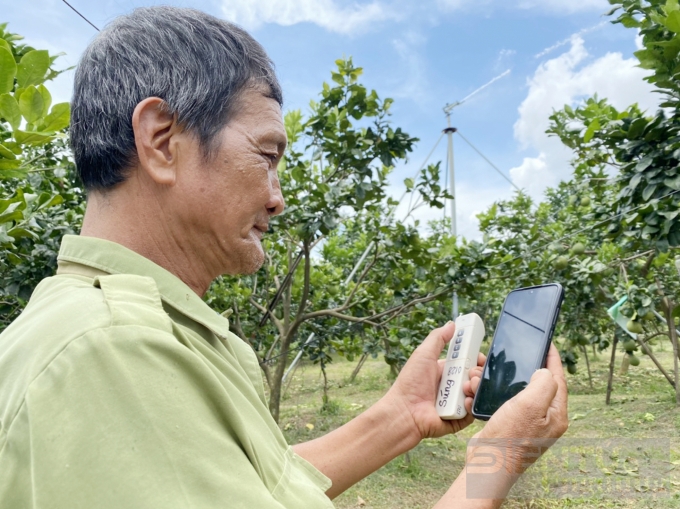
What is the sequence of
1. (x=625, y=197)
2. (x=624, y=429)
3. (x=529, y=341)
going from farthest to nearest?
1. (x=624, y=429)
2. (x=625, y=197)
3. (x=529, y=341)

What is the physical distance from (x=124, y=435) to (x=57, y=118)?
0.89 m

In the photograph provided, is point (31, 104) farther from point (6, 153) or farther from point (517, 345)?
point (517, 345)

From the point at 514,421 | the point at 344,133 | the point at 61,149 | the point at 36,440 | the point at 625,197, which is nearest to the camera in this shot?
the point at 36,440

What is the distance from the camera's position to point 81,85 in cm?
90

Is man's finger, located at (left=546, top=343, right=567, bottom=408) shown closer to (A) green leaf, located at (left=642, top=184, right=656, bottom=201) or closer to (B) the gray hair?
(B) the gray hair

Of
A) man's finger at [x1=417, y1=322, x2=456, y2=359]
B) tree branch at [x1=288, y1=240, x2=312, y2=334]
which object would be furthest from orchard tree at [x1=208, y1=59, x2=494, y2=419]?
man's finger at [x1=417, y1=322, x2=456, y2=359]

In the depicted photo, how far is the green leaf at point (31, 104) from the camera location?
1.15 metres

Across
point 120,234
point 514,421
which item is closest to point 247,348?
point 120,234

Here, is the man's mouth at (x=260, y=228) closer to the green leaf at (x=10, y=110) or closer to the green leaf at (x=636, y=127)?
the green leaf at (x=10, y=110)

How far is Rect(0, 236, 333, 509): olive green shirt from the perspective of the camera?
52 cm

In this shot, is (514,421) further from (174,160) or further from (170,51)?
(170,51)

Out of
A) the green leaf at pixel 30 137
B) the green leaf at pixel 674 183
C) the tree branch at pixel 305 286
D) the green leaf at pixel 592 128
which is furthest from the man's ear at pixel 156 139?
the tree branch at pixel 305 286

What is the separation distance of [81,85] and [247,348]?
1.81ft

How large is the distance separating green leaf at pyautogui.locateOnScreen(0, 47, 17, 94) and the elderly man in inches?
12.4
